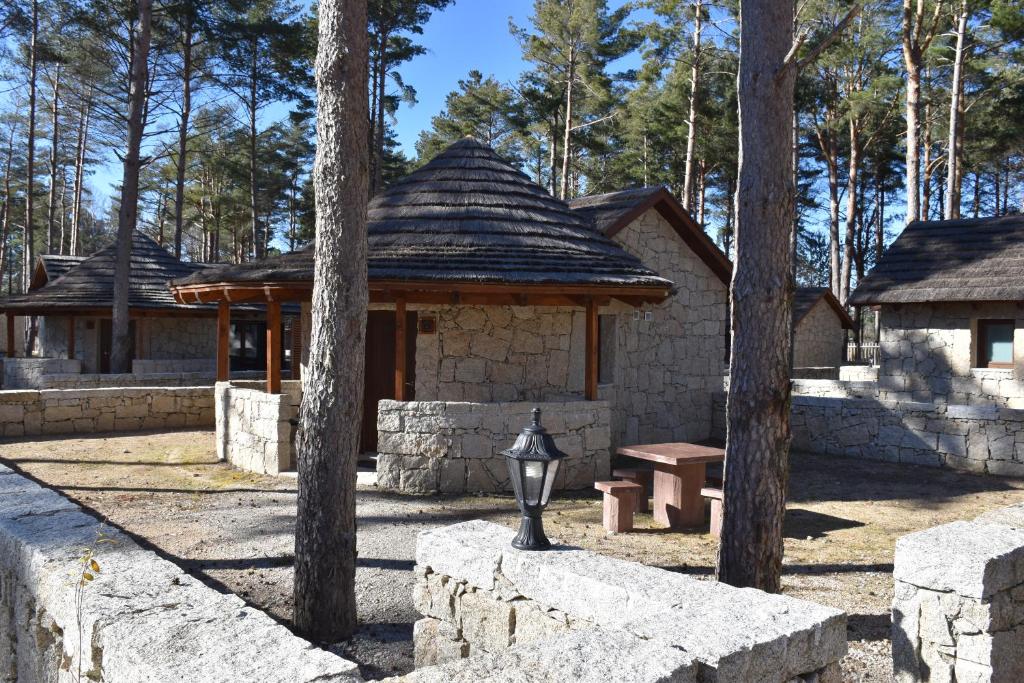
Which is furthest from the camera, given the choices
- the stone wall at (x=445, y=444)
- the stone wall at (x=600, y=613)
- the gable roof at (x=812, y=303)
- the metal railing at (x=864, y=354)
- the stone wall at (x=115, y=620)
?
the metal railing at (x=864, y=354)

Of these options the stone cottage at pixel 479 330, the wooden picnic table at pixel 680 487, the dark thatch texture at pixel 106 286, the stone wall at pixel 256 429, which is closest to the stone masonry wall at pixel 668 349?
the stone cottage at pixel 479 330

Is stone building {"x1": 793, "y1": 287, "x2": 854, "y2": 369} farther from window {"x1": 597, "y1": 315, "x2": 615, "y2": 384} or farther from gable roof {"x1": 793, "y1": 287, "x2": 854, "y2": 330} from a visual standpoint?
window {"x1": 597, "y1": 315, "x2": 615, "y2": 384}

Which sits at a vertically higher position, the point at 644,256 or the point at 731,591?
the point at 644,256

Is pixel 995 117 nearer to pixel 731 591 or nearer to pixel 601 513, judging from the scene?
pixel 601 513

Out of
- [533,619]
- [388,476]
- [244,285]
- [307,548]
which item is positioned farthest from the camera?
[244,285]

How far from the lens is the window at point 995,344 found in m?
14.7

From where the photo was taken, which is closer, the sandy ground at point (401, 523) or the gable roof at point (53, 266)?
the sandy ground at point (401, 523)

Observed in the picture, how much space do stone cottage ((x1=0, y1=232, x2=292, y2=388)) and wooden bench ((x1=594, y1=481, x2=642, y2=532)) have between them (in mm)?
15409

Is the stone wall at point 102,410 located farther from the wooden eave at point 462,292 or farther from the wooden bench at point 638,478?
the wooden bench at point 638,478

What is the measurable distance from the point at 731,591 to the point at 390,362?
8172mm

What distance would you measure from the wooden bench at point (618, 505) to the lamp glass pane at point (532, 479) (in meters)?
3.50

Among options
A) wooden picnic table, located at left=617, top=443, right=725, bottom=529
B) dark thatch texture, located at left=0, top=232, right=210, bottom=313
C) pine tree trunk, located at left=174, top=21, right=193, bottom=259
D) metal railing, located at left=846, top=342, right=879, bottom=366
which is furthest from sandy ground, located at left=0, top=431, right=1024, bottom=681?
metal railing, located at left=846, top=342, right=879, bottom=366

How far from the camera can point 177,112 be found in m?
25.5

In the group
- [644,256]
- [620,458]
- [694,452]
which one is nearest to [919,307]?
[644,256]
